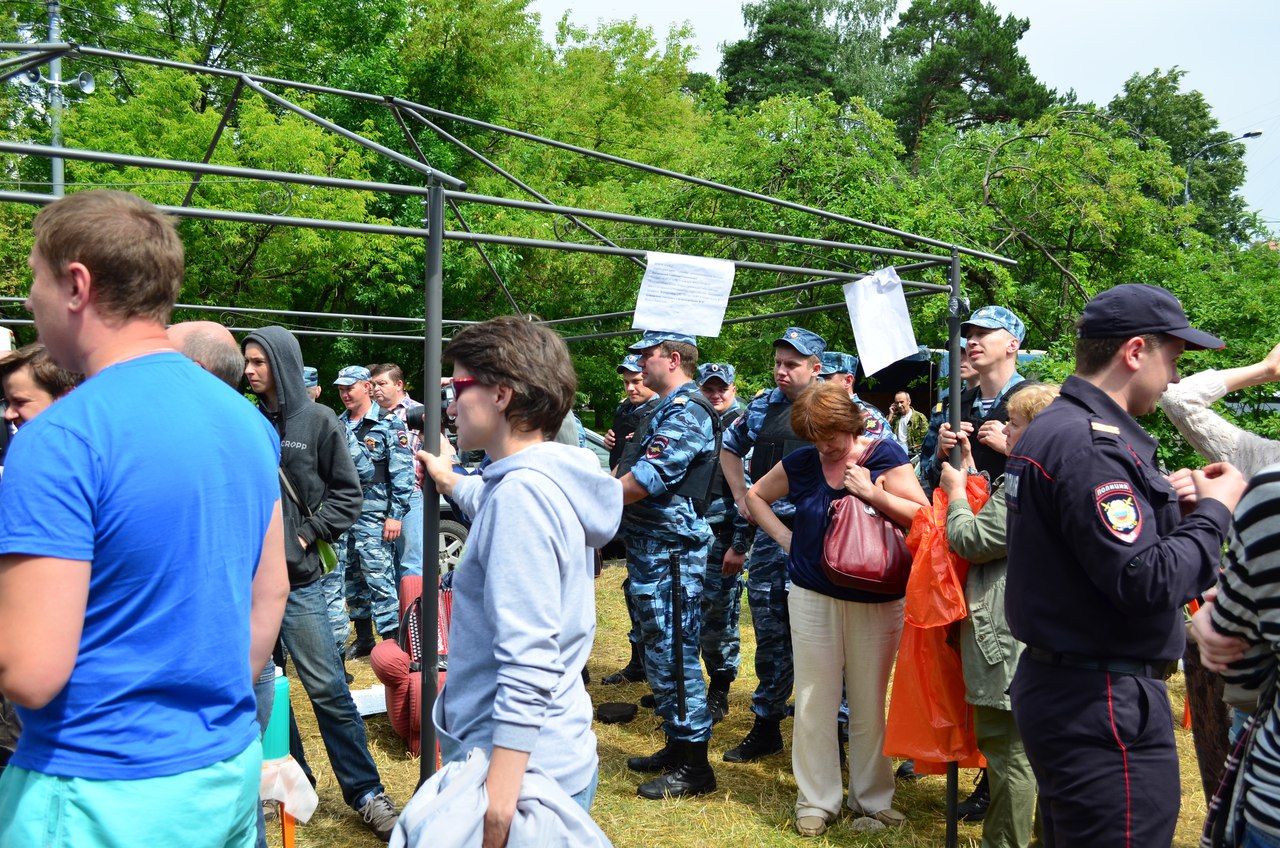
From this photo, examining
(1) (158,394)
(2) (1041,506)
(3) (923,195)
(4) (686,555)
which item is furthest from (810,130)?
(1) (158,394)

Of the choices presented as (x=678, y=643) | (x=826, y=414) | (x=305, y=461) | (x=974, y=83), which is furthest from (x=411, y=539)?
(x=974, y=83)

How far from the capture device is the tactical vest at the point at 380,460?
7.55m

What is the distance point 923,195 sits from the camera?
40.4 ft

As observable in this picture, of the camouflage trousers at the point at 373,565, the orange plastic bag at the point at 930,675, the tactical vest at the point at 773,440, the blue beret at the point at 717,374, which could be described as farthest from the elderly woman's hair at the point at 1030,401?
the camouflage trousers at the point at 373,565

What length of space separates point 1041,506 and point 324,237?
14137 millimetres

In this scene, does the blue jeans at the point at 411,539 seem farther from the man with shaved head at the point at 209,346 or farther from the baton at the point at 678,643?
the man with shaved head at the point at 209,346

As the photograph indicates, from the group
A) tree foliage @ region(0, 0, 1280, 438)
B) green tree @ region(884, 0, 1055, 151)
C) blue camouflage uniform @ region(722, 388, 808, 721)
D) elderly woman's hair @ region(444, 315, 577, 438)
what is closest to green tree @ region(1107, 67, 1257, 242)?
green tree @ region(884, 0, 1055, 151)

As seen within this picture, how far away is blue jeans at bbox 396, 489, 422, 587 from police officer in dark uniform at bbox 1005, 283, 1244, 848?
18.9 feet

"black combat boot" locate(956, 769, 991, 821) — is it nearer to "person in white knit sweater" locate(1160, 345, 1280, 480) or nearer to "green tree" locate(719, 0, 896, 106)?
"person in white knit sweater" locate(1160, 345, 1280, 480)

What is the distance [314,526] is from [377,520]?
357 centimetres

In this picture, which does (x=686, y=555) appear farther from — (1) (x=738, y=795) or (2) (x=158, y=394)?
(2) (x=158, y=394)

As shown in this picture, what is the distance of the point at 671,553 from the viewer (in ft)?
16.4

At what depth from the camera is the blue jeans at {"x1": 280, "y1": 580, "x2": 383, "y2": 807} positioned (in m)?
4.02

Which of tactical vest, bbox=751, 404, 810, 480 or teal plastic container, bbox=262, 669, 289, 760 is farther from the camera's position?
tactical vest, bbox=751, 404, 810, 480
